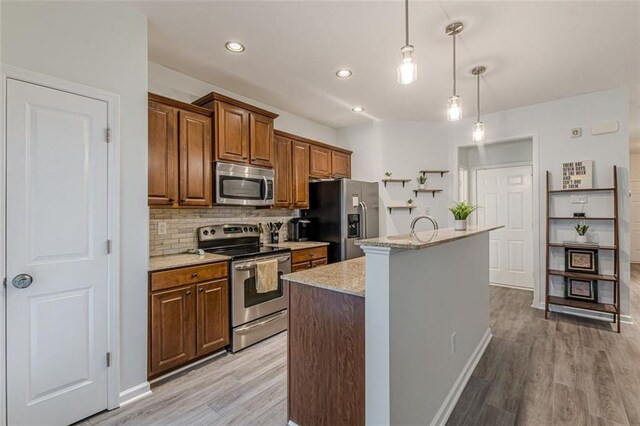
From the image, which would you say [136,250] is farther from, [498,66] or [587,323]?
[587,323]

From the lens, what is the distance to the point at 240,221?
11.8 feet

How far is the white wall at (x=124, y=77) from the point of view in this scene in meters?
1.76

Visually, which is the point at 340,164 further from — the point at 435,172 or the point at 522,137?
the point at 522,137

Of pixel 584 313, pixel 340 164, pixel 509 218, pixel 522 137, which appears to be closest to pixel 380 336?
pixel 340 164

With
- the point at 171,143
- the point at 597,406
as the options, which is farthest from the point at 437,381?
the point at 171,143

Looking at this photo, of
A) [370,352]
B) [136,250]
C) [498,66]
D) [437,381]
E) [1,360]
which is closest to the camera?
[370,352]

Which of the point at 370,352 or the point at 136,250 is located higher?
the point at 136,250

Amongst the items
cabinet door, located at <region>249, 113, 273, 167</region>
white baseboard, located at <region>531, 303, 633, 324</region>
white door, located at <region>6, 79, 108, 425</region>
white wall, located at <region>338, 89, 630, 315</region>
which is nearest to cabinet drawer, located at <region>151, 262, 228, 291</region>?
white door, located at <region>6, 79, 108, 425</region>

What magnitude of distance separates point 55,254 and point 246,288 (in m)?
1.47

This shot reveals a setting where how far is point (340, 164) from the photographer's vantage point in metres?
4.68

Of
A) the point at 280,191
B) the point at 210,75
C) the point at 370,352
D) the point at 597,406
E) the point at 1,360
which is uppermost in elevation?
the point at 210,75

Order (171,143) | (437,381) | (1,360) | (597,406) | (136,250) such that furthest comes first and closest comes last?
(171,143), (136,250), (597,406), (437,381), (1,360)

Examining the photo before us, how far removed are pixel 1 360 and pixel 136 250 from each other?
831 millimetres

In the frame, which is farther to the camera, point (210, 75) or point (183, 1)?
point (210, 75)
